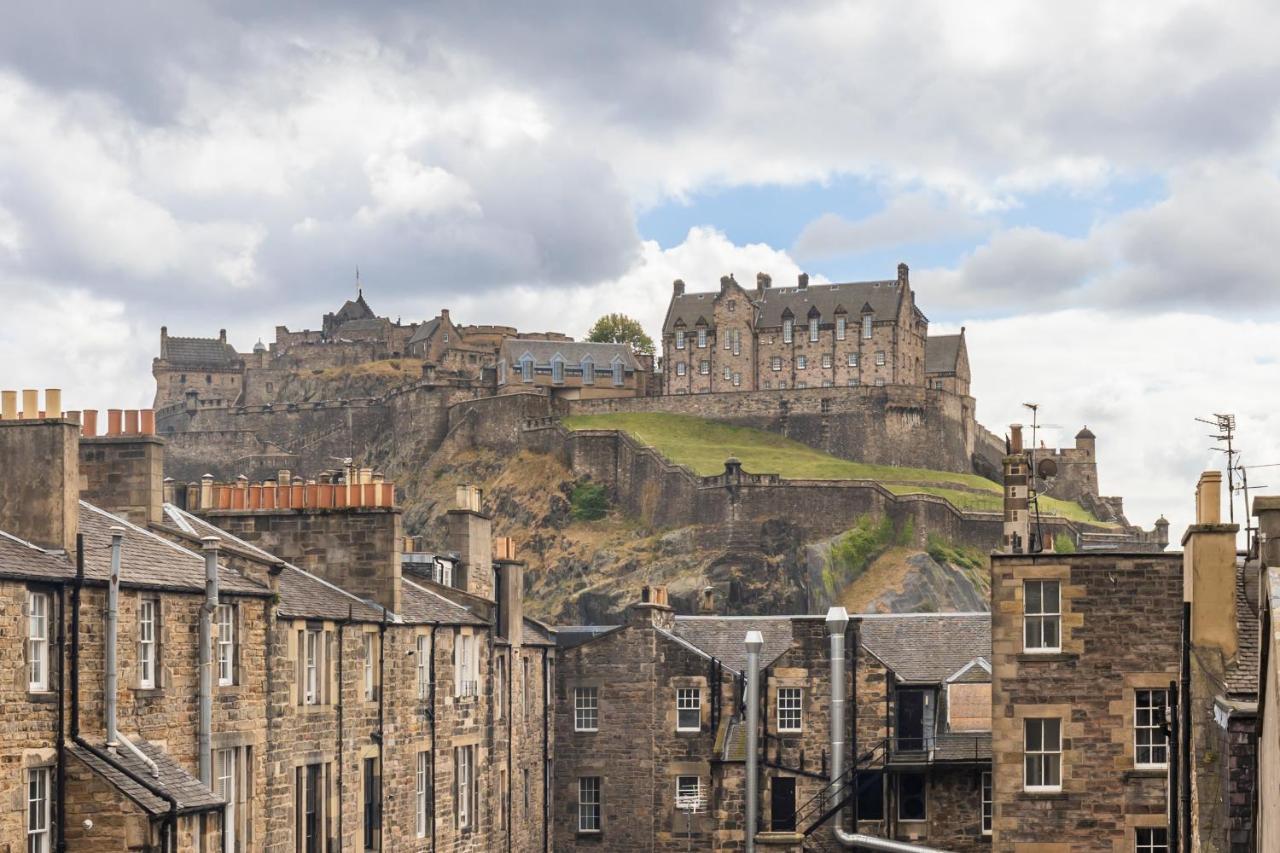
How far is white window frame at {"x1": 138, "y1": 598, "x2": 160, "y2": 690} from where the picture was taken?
22469 millimetres

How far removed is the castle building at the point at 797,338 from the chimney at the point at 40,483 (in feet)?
297

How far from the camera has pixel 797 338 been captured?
114500mm

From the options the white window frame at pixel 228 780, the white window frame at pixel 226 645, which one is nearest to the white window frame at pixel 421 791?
the white window frame at pixel 228 780

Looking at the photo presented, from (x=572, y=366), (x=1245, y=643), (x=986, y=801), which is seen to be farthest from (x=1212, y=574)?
(x=572, y=366)

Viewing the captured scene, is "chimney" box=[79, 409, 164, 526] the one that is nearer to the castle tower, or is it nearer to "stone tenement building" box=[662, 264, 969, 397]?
the castle tower

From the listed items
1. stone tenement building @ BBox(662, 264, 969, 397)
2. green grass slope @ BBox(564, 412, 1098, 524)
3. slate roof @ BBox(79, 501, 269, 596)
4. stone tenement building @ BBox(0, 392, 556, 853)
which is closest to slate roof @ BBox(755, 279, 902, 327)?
stone tenement building @ BBox(662, 264, 969, 397)

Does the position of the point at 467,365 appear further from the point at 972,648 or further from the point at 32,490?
the point at 32,490

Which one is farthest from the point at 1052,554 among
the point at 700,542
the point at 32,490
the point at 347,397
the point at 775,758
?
the point at 347,397

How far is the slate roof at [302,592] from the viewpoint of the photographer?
2730cm

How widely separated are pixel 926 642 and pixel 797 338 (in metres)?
73.4

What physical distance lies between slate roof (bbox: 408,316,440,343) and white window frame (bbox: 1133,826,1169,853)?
119m

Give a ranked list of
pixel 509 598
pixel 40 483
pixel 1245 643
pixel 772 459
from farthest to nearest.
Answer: pixel 772 459
pixel 509 598
pixel 40 483
pixel 1245 643

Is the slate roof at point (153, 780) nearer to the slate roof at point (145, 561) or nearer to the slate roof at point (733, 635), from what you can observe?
the slate roof at point (145, 561)

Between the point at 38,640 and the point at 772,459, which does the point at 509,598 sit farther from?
the point at 772,459
